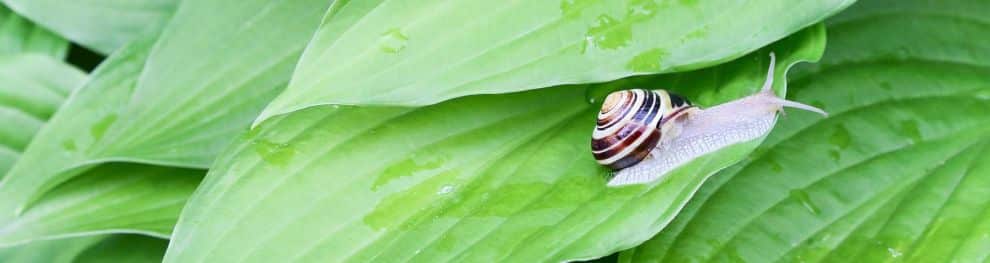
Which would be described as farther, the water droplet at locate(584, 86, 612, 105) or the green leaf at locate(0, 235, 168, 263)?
the green leaf at locate(0, 235, 168, 263)

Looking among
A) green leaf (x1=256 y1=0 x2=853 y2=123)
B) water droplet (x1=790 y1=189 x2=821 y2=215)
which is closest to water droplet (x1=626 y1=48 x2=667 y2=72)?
green leaf (x1=256 y1=0 x2=853 y2=123)

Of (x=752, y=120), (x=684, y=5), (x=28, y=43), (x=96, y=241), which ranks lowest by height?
(x=96, y=241)

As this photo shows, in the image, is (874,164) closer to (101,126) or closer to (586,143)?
(586,143)

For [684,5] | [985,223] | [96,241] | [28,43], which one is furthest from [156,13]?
Result: [985,223]

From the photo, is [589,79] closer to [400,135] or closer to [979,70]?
[400,135]

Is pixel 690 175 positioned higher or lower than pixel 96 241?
higher

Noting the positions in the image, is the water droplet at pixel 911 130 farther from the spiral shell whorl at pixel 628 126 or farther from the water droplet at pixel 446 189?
the water droplet at pixel 446 189

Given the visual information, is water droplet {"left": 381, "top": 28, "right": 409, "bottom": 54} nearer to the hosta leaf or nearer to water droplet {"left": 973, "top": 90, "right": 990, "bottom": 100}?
the hosta leaf
